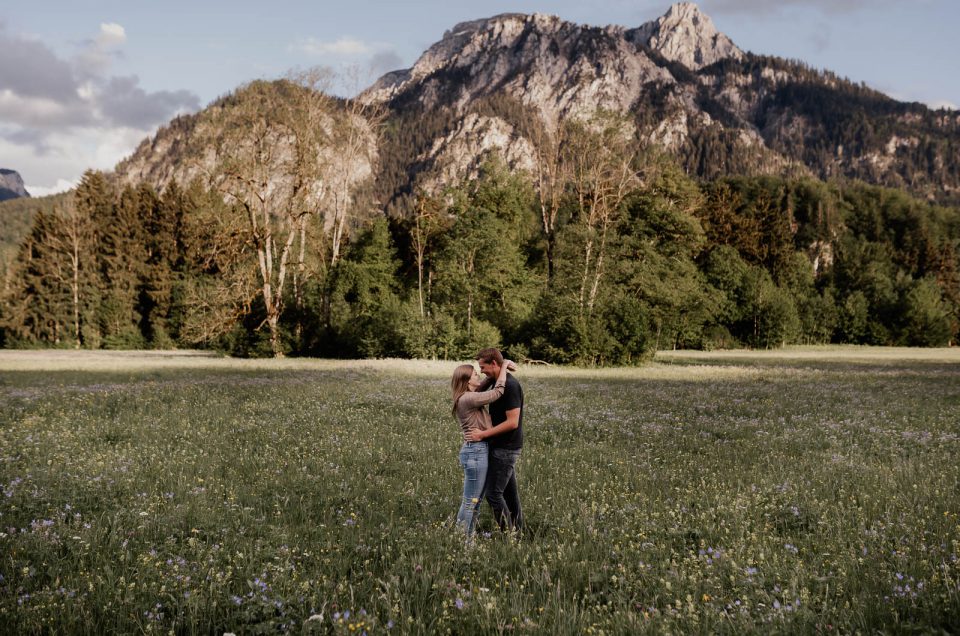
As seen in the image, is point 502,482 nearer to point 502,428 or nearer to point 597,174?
point 502,428

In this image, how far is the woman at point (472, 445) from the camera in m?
5.97

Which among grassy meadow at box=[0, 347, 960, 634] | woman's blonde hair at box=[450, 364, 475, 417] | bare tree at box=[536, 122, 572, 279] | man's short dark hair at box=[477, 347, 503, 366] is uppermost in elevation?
bare tree at box=[536, 122, 572, 279]

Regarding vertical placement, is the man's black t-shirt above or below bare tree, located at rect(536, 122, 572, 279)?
below

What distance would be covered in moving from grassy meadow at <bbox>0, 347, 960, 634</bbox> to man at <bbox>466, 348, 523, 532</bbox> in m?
0.44

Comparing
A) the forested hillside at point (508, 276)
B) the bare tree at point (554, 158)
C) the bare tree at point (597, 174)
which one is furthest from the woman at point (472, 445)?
the bare tree at point (554, 158)

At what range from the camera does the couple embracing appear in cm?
602

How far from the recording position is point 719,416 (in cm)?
1584

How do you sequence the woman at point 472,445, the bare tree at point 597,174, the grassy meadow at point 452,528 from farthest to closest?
the bare tree at point 597,174, the woman at point 472,445, the grassy meadow at point 452,528

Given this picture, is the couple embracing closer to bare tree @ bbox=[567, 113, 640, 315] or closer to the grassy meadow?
the grassy meadow

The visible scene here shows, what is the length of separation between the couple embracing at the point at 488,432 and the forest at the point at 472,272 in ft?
104

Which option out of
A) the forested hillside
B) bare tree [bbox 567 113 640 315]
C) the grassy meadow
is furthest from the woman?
bare tree [bbox 567 113 640 315]

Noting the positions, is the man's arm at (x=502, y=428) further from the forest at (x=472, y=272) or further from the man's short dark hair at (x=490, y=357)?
the forest at (x=472, y=272)

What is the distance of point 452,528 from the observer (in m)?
6.29

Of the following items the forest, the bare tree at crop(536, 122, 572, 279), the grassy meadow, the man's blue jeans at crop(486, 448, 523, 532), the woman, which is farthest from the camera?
the bare tree at crop(536, 122, 572, 279)
